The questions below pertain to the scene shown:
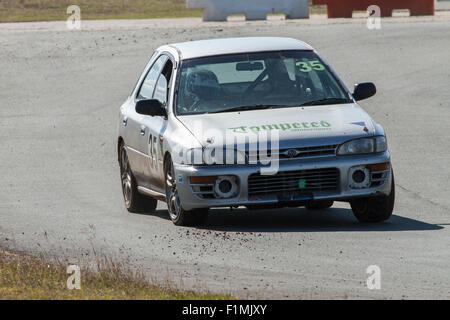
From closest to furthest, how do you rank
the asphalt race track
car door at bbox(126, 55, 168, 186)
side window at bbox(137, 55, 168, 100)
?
the asphalt race track < car door at bbox(126, 55, 168, 186) < side window at bbox(137, 55, 168, 100)

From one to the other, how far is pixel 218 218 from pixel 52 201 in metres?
3.69

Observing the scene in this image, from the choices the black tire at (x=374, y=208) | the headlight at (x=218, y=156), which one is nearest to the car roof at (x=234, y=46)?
the headlight at (x=218, y=156)

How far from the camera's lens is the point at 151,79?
13281 mm

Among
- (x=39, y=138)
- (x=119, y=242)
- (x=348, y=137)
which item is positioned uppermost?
(x=348, y=137)

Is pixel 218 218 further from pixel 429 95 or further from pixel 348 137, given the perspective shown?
pixel 429 95

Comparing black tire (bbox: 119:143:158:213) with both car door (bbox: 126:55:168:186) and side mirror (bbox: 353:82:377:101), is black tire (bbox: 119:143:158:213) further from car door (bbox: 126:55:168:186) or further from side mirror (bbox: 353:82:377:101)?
side mirror (bbox: 353:82:377:101)

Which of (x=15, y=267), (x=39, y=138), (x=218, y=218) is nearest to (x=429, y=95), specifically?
(x=39, y=138)

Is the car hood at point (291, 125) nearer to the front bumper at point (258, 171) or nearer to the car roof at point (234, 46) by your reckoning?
the front bumper at point (258, 171)

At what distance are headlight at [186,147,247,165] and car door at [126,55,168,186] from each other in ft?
5.44

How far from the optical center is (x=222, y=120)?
36.9 ft

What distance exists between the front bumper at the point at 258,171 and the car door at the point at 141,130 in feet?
5.10

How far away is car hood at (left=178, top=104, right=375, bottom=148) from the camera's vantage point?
1084 cm

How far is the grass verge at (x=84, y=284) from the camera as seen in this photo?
7754mm

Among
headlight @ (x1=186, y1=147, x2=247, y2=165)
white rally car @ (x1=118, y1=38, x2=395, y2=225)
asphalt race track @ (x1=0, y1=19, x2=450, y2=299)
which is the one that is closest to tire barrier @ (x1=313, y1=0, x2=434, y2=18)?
asphalt race track @ (x1=0, y1=19, x2=450, y2=299)
